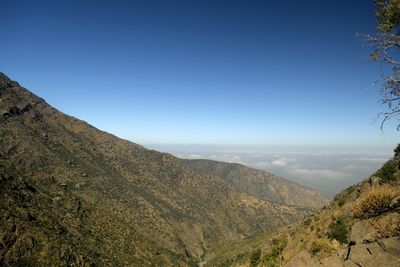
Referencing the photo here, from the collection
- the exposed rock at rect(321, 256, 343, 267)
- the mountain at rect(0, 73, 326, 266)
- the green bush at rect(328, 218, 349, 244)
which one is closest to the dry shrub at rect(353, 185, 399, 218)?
the exposed rock at rect(321, 256, 343, 267)

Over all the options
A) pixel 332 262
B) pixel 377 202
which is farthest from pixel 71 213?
pixel 377 202

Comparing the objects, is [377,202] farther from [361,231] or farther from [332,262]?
[332,262]

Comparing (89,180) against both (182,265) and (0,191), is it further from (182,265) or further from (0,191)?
(0,191)

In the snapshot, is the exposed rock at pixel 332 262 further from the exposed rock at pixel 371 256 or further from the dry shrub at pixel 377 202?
the dry shrub at pixel 377 202

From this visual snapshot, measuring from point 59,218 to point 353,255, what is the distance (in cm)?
9744

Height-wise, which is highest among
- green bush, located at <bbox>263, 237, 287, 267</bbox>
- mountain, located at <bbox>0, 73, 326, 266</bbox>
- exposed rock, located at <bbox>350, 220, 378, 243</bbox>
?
exposed rock, located at <bbox>350, 220, 378, 243</bbox>

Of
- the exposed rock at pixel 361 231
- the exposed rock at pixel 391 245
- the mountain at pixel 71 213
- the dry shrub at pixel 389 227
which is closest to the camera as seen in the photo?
the exposed rock at pixel 391 245

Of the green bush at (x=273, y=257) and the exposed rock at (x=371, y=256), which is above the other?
the exposed rock at (x=371, y=256)

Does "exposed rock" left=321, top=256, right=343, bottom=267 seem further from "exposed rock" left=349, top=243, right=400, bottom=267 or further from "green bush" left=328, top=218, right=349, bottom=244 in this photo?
"green bush" left=328, top=218, right=349, bottom=244

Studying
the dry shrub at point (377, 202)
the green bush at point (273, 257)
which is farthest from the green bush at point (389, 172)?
the dry shrub at point (377, 202)

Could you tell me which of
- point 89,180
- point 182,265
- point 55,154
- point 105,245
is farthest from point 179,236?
point 105,245

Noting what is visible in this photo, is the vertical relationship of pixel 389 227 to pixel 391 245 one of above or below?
above

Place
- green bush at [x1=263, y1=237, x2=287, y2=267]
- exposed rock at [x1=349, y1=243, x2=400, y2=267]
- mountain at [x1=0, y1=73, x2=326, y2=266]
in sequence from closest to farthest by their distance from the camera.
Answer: exposed rock at [x1=349, y1=243, x2=400, y2=267] → green bush at [x1=263, y1=237, x2=287, y2=267] → mountain at [x1=0, y1=73, x2=326, y2=266]

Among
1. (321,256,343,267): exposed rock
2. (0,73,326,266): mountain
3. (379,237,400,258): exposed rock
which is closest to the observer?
(379,237,400,258): exposed rock
